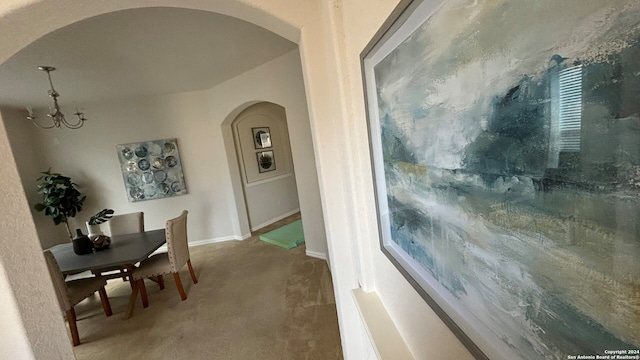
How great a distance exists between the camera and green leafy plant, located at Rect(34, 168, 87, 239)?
3.71 metres

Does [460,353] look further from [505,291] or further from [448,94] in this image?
[448,94]

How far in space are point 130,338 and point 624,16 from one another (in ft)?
11.1

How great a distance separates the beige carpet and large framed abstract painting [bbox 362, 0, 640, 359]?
6.15 feet

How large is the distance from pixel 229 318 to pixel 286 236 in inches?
77.5

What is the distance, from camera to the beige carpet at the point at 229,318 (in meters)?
2.09

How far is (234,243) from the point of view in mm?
4496

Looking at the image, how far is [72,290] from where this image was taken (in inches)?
97.2

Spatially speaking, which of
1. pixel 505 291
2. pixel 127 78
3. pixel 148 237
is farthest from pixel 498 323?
pixel 127 78

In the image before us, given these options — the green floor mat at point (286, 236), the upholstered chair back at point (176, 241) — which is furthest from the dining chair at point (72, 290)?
the green floor mat at point (286, 236)

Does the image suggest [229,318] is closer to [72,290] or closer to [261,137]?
[72,290]

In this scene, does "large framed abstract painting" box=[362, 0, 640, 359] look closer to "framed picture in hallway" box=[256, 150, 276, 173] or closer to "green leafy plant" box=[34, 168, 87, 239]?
"framed picture in hallway" box=[256, 150, 276, 173]

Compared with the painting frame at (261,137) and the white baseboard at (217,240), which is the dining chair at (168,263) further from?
the painting frame at (261,137)

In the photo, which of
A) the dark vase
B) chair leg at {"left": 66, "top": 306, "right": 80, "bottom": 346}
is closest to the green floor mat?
the dark vase

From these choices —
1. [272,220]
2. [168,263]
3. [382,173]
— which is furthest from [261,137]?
[382,173]
